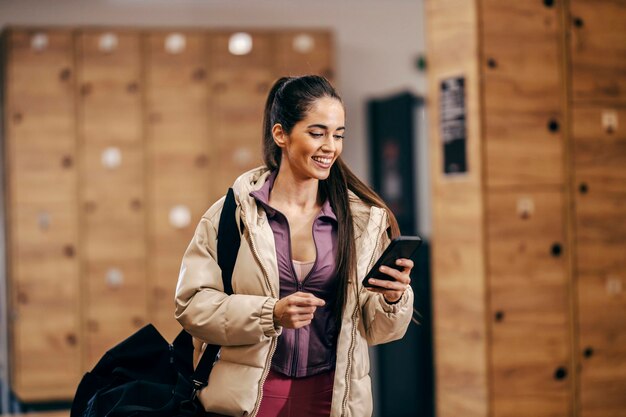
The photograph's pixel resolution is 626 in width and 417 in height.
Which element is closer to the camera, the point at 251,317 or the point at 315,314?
the point at 251,317

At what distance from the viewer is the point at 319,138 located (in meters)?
1.92

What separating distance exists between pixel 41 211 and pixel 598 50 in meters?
3.33

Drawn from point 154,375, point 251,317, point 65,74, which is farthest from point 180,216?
point 251,317

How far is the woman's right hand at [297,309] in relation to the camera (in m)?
1.74

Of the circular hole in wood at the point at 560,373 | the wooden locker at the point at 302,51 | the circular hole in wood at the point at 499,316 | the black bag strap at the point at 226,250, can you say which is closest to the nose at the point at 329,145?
the black bag strap at the point at 226,250

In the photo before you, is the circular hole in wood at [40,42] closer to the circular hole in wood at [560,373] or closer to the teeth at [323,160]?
the circular hole in wood at [560,373]

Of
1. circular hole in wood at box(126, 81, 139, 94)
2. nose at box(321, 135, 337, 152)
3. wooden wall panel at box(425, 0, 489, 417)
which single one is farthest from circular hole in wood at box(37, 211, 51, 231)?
nose at box(321, 135, 337, 152)

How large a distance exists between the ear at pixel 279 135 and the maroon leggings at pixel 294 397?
0.50 metres

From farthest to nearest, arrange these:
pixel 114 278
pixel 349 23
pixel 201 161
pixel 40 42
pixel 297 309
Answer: pixel 349 23
pixel 201 161
pixel 114 278
pixel 40 42
pixel 297 309

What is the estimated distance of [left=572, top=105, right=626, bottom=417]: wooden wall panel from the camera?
3977 mm

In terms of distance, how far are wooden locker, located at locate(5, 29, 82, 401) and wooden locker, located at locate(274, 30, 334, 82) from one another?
50.8 inches

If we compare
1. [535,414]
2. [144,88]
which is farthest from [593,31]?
[144,88]

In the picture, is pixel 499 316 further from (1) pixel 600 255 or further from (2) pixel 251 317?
(2) pixel 251 317

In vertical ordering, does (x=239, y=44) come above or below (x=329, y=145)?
above
